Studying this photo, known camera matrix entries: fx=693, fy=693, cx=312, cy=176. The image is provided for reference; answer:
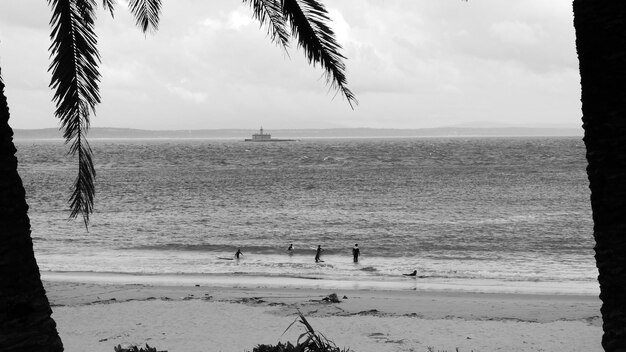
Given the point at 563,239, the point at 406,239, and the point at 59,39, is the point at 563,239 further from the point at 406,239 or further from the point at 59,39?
the point at 59,39

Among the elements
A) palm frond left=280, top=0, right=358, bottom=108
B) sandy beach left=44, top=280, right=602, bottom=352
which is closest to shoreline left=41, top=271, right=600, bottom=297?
sandy beach left=44, top=280, right=602, bottom=352

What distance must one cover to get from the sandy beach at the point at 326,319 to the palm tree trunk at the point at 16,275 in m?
6.04

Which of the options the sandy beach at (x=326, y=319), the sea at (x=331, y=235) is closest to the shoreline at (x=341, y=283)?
the sea at (x=331, y=235)

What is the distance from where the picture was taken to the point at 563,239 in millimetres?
28906

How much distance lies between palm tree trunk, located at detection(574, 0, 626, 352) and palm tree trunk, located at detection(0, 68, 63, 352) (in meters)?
2.87

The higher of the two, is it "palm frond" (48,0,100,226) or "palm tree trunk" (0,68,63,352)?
"palm frond" (48,0,100,226)

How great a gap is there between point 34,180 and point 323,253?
51.6m

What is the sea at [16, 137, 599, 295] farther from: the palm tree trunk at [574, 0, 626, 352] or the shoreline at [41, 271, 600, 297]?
the palm tree trunk at [574, 0, 626, 352]

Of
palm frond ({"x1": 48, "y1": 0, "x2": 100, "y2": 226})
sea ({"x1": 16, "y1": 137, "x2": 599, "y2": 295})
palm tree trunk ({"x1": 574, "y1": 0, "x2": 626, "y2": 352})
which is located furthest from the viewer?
sea ({"x1": 16, "y1": 137, "x2": 599, "y2": 295})

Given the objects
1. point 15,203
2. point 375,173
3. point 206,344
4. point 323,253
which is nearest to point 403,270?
point 323,253

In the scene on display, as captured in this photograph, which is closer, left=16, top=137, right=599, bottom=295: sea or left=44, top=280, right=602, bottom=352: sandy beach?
left=44, top=280, right=602, bottom=352: sandy beach

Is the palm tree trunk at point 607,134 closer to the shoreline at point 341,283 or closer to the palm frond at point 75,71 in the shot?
the palm frond at point 75,71

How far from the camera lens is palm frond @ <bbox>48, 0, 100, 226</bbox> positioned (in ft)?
17.0

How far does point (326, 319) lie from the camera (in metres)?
12.1
